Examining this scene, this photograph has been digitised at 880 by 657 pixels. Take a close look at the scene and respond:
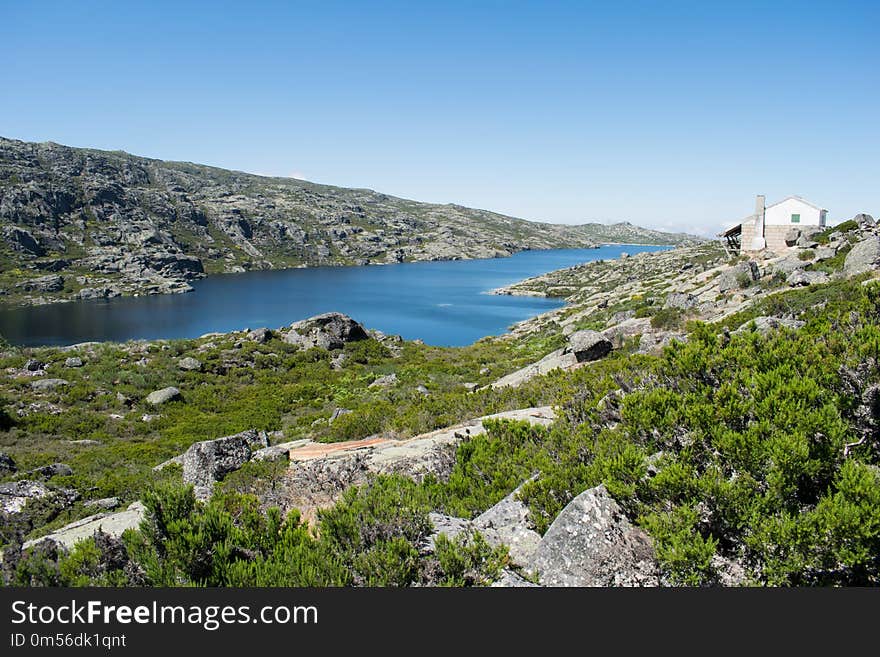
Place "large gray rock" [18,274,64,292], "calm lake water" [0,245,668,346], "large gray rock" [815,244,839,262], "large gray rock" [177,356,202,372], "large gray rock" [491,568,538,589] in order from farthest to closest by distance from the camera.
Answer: "large gray rock" [18,274,64,292] → "calm lake water" [0,245,668,346] → "large gray rock" [177,356,202,372] → "large gray rock" [815,244,839,262] → "large gray rock" [491,568,538,589]

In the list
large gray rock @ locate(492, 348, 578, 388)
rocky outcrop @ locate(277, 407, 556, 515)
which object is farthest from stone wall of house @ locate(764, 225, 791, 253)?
rocky outcrop @ locate(277, 407, 556, 515)

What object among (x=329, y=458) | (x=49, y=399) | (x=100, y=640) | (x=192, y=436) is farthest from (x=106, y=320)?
(x=100, y=640)

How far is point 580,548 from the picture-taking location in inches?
196

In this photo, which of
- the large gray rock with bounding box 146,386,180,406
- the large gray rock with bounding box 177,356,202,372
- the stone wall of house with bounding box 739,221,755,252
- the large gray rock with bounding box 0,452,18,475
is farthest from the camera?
the stone wall of house with bounding box 739,221,755,252

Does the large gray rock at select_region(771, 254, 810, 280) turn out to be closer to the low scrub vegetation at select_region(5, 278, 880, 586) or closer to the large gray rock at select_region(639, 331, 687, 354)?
the large gray rock at select_region(639, 331, 687, 354)

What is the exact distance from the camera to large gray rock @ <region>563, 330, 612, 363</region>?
20.6 m

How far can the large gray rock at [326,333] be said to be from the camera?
4112cm

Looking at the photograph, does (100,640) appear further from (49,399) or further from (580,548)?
(49,399)

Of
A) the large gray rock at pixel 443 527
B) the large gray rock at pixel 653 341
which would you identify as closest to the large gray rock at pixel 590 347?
the large gray rock at pixel 653 341

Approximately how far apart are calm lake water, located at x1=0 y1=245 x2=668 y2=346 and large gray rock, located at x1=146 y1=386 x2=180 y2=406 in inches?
1474

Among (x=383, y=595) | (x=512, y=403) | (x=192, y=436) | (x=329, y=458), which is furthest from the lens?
(x=192, y=436)

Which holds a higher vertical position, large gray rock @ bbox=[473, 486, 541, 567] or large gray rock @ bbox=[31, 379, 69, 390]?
large gray rock @ bbox=[473, 486, 541, 567]

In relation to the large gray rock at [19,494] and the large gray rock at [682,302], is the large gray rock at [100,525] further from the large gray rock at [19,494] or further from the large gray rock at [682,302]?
the large gray rock at [682,302]

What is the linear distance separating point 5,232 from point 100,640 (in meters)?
177
